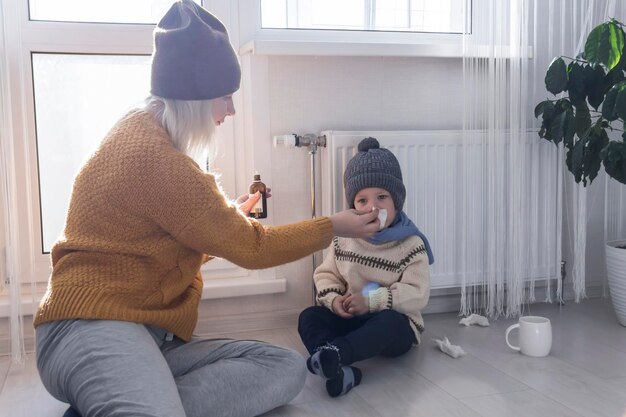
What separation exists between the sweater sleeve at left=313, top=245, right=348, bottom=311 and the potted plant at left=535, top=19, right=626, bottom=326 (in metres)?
0.85

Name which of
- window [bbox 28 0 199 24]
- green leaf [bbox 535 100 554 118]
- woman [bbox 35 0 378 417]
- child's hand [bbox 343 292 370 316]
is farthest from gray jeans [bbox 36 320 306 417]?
green leaf [bbox 535 100 554 118]

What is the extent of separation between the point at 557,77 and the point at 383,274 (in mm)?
867

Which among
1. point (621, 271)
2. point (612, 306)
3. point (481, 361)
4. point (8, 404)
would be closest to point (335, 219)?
point (481, 361)

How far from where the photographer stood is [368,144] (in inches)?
84.0

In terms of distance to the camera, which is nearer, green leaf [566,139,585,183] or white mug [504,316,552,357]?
white mug [504,316,552,357]

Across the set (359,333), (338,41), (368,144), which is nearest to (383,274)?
(359,333)

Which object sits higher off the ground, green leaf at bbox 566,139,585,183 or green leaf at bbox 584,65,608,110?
green leaf at bbox 584,65,608,110

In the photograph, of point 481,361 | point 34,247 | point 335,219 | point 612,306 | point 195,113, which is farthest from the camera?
point 612,306

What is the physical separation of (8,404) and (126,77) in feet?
3.50

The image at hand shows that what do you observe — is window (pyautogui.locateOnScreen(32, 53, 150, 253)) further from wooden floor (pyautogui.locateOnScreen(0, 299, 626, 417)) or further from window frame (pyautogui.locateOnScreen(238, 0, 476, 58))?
wooden floor (pyautogui.locateOnScreen(0, 299, 626, 417))

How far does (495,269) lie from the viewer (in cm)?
243

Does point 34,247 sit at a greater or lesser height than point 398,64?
lesser

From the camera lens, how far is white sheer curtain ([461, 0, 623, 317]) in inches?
92.7

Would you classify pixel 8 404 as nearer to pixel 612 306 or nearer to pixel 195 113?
pixel 195 113
